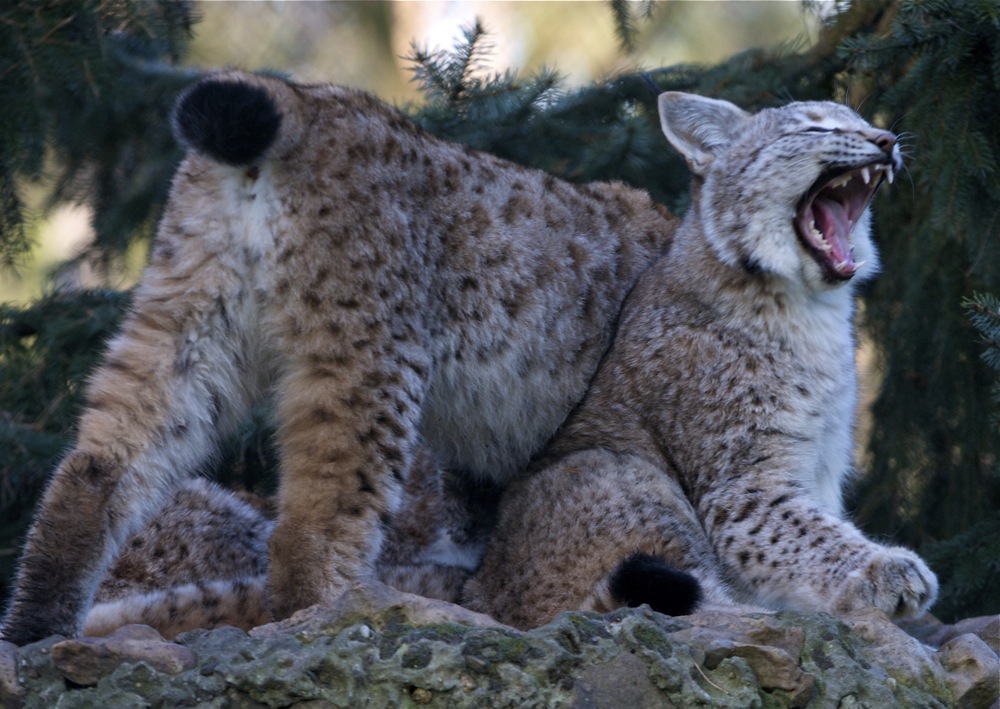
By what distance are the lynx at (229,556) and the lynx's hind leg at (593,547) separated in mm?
389

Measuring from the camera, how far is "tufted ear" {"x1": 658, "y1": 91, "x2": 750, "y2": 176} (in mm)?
5078

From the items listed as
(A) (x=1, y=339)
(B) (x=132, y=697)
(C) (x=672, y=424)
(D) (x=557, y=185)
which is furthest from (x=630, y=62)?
(B) (x=132, y=697)

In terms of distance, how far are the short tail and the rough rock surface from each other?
4.84 feet

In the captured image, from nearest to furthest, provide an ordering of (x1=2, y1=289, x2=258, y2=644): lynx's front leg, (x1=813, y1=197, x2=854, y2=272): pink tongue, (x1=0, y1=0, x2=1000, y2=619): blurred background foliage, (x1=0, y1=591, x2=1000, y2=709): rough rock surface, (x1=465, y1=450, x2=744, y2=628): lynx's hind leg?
(x1=0, y1=591, x2=1000, y2=709): rough rock surface → (x1=2, y1=289, x2=258, y2=644): lynx's front leg → (x1=465, y1=450, x2=744, y2=628): lynx's hind leg → (x1=813, y1=197, x2=854, y2=272): pink tongue → (x1=0, y1=0, x2=1000, y2=619): blurred background foliage

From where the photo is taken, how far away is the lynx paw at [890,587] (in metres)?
3.98

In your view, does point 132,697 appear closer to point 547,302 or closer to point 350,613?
point 350,613

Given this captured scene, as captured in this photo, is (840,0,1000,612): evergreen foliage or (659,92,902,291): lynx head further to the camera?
(840,0,1000,612): evergreen foliage

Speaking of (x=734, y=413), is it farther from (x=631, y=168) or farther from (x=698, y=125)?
(x=631, y=168)

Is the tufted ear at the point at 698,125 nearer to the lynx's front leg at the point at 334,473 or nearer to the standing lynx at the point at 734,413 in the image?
the standing lynx at the point at 734,413

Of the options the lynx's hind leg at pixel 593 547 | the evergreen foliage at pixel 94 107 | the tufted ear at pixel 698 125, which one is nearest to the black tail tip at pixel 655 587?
the lynx's hind leg at pixel 593 547

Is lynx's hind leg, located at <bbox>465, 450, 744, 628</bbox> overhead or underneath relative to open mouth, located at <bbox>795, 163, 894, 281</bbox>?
underneath

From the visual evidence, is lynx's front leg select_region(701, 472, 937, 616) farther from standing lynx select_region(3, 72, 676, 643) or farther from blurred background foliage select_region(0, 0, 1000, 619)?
standing lynx select_region(3, 72, 676, 643)

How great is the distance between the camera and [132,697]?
307cm

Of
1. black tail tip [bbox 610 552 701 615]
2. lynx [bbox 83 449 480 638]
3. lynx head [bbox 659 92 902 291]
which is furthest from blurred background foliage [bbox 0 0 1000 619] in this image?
black tail tip [bbox 610 552 701 615]
